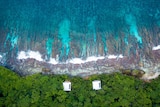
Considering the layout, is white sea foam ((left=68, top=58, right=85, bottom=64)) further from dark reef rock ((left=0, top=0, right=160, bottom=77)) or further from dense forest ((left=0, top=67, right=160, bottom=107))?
dense forest ((left=0, top=67, right=160, bottom=107))

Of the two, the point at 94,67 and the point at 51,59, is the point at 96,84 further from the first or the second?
the point at 51,59

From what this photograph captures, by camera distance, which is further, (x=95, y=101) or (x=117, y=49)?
(x=117, y=49)

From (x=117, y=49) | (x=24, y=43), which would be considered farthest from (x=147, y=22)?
(x=24, y=43)

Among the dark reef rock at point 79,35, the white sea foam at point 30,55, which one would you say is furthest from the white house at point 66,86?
the white sea foam at point 30,55

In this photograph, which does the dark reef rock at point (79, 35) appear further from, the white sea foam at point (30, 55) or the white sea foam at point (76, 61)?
the white sea foam at point (76, 61)

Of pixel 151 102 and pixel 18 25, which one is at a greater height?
pixel 18 25

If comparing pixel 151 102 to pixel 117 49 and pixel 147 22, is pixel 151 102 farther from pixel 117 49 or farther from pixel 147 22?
pixel 147 22

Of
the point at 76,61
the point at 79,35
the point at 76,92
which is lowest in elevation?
the point at 76,92

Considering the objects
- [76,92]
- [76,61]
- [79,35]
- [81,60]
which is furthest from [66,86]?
[79,35]
